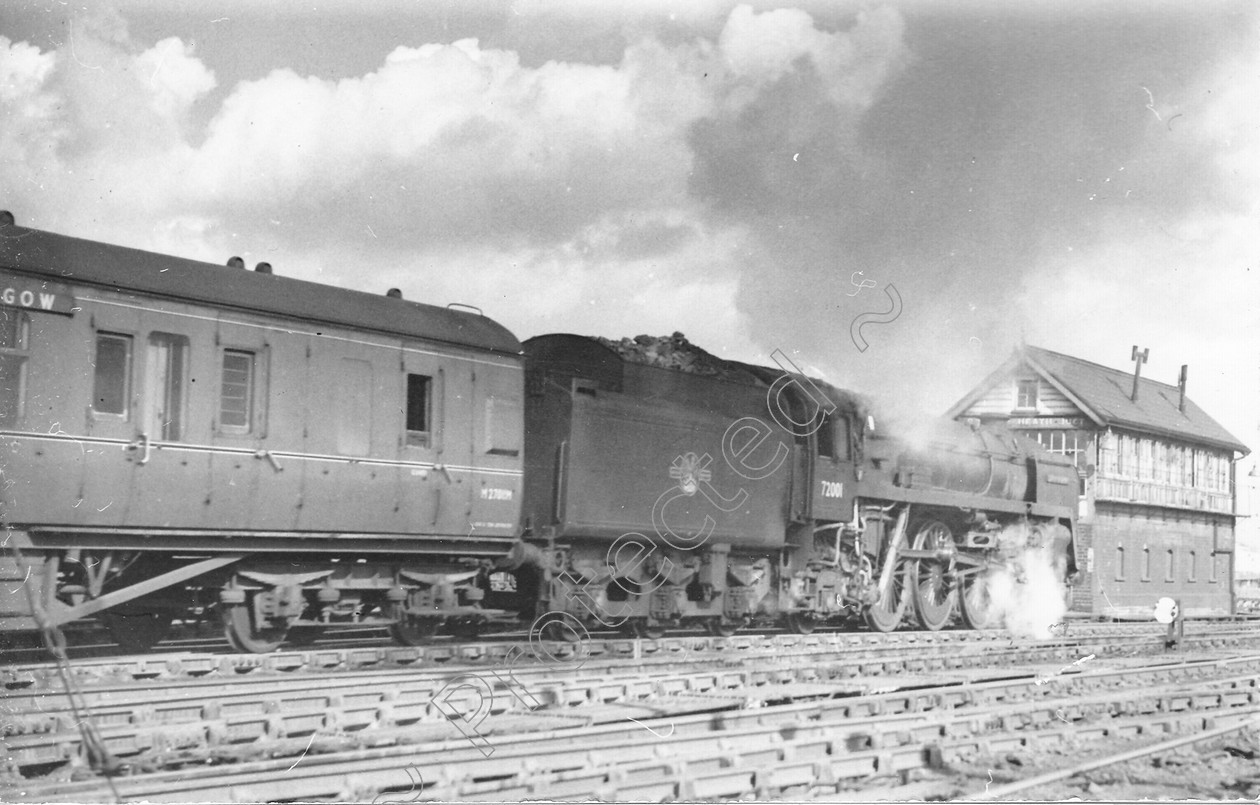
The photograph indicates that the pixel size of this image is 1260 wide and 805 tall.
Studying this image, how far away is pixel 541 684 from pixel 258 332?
4.34 meters

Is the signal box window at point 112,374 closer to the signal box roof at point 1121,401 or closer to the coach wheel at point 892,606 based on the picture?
the coach wheel at point 892,606

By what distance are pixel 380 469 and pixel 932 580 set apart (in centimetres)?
1180

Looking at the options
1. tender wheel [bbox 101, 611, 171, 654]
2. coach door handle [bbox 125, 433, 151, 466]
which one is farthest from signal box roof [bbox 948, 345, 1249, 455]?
coach door handle [bbox 125, 433, 151, 466]

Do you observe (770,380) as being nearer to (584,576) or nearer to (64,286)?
(584,576)

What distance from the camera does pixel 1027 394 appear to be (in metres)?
37.6

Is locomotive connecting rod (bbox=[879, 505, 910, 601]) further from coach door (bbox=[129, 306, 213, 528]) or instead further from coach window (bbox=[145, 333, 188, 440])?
coach window (bbox=[145, 333, 188, 440])

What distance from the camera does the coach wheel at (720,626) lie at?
1738cm

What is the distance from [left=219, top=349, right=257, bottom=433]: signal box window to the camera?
11367 millimetres

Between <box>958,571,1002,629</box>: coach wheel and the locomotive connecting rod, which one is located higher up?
the locomotive connecting rod

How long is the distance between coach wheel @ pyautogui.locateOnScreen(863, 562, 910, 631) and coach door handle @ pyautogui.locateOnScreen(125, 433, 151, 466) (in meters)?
12.4

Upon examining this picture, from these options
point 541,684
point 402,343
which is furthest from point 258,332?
point 541,684

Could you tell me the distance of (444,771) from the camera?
7312 millimetres

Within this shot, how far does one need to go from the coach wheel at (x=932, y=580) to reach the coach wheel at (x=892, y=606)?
0.22 meters

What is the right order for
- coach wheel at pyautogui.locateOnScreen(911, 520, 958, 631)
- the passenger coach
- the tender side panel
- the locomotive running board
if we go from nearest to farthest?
the passenger coach < the locomotive running board < the tender side panel < coach wheel at pyautogui.locateOnScreen(911, 520, 958, 631)
